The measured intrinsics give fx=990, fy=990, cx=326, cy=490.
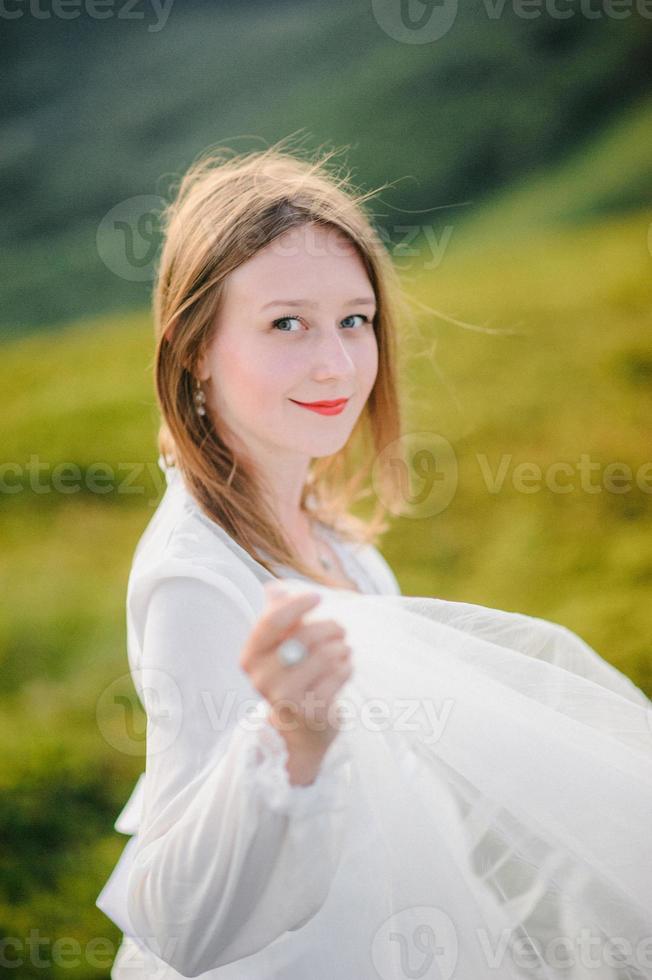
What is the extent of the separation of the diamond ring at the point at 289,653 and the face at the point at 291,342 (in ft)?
1.33

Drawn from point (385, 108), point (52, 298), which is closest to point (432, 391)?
point (385, 108)

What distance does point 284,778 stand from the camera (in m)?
0.74

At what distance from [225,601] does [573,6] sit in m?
3.24

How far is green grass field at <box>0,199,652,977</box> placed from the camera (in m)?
1.87

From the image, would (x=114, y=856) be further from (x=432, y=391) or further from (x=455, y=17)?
(x=455, y=17)

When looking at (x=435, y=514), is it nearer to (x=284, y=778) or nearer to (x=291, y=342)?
(x=291, y=342)

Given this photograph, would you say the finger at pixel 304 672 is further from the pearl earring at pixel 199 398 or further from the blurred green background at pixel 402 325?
the blurred green background at pixel 402 325

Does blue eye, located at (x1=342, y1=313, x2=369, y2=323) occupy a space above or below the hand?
above

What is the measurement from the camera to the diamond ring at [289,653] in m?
0.69

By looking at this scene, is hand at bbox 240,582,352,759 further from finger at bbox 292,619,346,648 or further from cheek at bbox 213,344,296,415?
cheek at bbox 213,344,296,415

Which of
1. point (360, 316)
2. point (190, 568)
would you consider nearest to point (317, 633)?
point (190, 568)

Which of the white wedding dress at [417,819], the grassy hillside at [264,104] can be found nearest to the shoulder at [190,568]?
the white wedding dress at [417,819]

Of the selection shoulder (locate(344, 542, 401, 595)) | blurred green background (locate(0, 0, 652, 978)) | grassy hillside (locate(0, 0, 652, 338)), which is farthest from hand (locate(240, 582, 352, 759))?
grassy hillside (locate(0, 0, 652, 338))

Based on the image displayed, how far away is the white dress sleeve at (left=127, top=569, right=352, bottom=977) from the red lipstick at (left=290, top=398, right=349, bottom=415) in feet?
0.77
